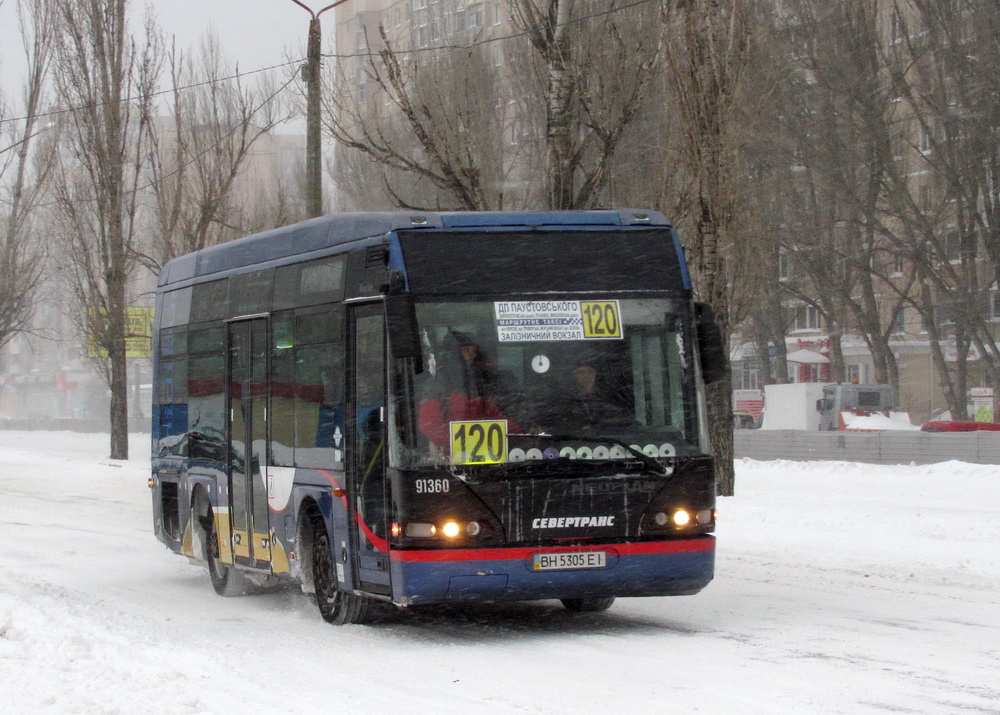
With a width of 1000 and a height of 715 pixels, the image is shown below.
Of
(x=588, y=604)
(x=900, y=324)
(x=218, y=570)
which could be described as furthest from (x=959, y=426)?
(x=588, y=604)

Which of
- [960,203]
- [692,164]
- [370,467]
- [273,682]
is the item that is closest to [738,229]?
[692,164]

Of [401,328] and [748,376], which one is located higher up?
[748,376]

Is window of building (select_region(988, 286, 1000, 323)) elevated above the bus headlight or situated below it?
above

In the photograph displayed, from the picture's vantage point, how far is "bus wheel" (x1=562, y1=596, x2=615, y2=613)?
37.2 feet

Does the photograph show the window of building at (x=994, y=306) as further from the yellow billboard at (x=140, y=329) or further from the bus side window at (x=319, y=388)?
the bus side window at (x=319, y=388)

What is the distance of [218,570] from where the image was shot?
1330 centimetres

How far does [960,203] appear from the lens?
1807 inches

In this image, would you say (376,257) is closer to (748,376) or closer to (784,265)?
(784,265)

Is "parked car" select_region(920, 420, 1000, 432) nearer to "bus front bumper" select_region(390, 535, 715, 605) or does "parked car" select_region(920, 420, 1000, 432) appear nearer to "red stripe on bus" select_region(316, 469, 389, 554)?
"bus front bumper" select_region(390, 535, 715, 605)

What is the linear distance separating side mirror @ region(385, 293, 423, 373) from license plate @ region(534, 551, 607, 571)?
1474 mm

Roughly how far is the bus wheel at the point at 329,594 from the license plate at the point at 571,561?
1451mm

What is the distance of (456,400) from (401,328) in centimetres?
56

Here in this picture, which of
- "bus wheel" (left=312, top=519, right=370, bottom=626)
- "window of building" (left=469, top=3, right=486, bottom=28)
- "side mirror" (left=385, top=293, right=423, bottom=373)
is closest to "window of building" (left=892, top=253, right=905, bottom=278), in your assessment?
"window of building" (left=469, top=3, right=486, bottom=28)

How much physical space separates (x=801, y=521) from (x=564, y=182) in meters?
5.16
